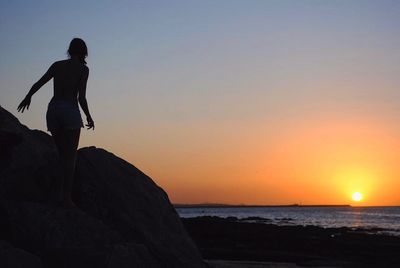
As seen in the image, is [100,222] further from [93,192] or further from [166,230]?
[166,230]

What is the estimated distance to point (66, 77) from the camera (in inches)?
302

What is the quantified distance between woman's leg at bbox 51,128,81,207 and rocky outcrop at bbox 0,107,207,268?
0.85 feet

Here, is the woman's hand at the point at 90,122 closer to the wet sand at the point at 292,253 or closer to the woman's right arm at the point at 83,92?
the woman's right arm at the point at 83,92

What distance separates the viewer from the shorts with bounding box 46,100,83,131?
298 inches

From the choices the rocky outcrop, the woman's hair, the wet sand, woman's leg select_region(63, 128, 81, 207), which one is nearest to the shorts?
woman's leg select_region(63, 128, 81, 207)

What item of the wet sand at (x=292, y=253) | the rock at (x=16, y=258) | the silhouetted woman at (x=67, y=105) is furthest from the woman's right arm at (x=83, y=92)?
the wet sand at (x=292, y=253)

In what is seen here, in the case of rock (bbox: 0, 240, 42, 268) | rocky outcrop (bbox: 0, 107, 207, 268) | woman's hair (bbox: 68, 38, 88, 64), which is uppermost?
woman's hair (bbox: 68, 38, 88, 64)

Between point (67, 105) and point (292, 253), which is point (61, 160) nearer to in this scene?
point (67, 105)

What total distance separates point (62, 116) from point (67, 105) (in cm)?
18

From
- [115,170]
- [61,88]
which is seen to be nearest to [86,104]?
[61,88]

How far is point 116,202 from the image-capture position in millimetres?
8227

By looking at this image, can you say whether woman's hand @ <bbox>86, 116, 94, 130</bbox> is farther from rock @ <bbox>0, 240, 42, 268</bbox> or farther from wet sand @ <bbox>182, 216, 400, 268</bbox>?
wet sand @ <bbox>182, 216, 400, 268</bbox>

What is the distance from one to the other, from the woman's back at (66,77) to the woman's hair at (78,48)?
9cm

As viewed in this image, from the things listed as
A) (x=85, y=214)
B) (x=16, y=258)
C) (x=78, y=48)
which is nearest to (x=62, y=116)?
(x=78, y=48)
